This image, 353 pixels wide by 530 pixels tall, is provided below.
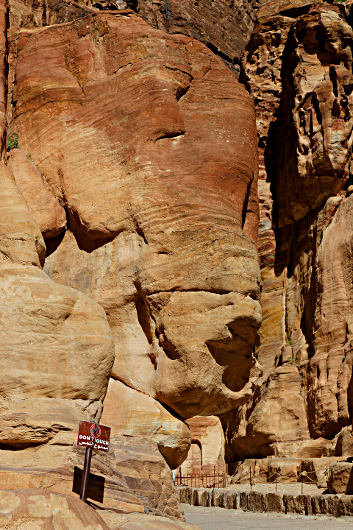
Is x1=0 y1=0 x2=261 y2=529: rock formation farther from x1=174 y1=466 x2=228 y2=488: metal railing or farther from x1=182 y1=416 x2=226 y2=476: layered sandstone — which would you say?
x1=182 y1=416 x2=226 y2=476: layered sandstone

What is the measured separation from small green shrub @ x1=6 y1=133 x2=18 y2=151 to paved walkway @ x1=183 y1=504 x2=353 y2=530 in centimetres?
857

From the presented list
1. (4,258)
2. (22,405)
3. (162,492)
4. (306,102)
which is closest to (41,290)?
(4,258)

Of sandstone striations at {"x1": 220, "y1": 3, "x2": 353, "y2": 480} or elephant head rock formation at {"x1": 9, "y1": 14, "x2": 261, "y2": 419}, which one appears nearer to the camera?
elephant head rock formation at {"x1": 9, "y1": 14, "x2": 261, "y2": 419}

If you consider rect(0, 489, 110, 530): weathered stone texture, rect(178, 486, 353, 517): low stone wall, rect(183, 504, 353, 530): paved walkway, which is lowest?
rect(183, 504, 353, 530): paved walkway

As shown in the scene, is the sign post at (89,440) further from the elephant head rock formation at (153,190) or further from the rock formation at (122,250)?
the elephant head rock formation at (153,190)

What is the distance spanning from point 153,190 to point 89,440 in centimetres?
565

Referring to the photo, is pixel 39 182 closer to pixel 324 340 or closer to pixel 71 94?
pixel 71 94

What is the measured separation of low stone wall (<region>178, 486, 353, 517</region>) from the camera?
45.8 feet

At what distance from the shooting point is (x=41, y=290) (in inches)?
432

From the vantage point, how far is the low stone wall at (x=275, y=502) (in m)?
14.0

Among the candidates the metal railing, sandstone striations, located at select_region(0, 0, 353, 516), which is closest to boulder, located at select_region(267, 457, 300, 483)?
the metal railing

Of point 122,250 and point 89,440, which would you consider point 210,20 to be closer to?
point 122,250

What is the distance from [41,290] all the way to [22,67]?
6701 mm

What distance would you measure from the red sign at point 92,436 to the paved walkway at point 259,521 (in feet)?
14.5
